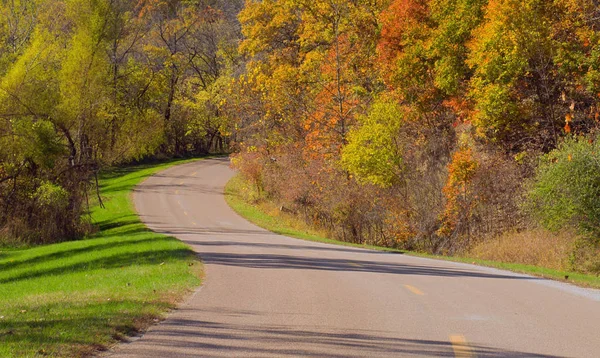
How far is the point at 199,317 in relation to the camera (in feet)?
39.5

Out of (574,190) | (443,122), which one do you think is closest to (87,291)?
(574,190)

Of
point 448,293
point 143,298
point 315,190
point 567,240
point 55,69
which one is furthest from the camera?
point 315,190

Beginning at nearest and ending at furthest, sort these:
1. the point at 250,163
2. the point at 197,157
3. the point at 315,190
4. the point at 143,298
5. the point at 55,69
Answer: the point at 143,298 → the point at 55,69 → the point at 315,190 → the point at 250,163 → the point at 197,157

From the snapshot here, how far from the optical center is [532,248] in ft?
105

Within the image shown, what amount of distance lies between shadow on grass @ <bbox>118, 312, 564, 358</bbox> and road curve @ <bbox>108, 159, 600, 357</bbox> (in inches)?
0.5

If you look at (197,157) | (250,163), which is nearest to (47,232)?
(250,163)

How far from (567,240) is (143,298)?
67.0 feet

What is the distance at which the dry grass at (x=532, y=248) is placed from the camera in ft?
98.2

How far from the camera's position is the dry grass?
1178 inches

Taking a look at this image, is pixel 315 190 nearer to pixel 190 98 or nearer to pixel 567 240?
pixel 567 240

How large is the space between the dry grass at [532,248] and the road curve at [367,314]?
854cm

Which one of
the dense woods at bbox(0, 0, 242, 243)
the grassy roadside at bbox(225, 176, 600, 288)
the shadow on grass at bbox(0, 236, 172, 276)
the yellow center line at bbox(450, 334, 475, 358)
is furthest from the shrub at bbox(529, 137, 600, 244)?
the dense woods at bbox(0, 0, 242, 243)

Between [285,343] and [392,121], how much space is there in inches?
1266

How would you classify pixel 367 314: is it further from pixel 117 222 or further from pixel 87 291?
pixel 117 222
